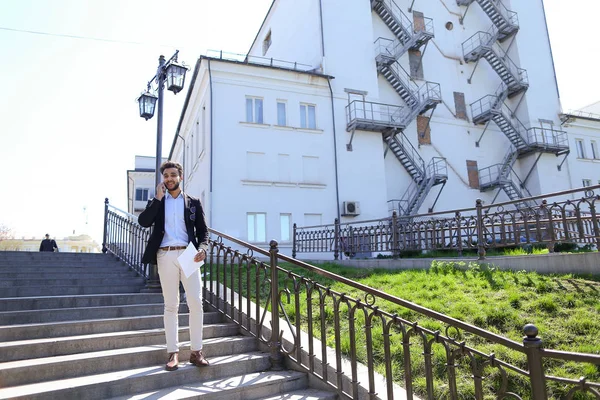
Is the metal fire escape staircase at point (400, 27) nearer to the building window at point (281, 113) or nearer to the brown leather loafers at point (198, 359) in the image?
the building window at point (281, 113)

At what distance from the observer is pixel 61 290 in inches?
248

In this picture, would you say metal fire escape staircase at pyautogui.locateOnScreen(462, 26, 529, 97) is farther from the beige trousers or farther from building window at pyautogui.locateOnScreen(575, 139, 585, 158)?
the beige trousers

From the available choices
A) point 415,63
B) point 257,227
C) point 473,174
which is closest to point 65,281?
point 257,227

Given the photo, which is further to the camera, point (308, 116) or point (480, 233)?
point (308, 116)

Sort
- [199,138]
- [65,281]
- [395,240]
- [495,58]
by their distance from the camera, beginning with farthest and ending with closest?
[495,58], [199,138], [395,240], [65,281]

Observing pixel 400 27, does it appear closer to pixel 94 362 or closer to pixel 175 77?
pixel 175 77

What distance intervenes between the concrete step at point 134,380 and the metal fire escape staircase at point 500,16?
31.1 meters

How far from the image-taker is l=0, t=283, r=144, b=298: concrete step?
6.03 meters

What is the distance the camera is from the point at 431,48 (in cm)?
2736

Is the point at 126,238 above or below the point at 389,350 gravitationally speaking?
above

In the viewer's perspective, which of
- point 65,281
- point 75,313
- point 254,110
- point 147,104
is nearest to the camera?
point 75,313

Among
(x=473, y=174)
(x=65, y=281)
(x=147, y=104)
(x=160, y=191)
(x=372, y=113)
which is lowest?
(x=65, y=281)

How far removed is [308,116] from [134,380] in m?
19.4

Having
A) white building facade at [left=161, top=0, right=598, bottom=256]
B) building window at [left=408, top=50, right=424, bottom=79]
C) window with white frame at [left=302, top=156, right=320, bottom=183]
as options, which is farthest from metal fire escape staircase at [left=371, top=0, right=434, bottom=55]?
window with white frame at [left=302, top=156, right=320, bottom=183]
